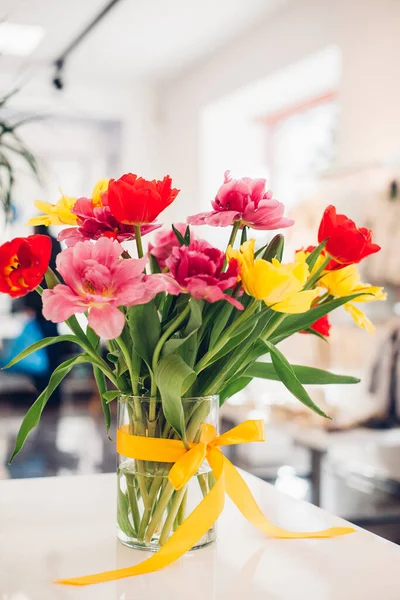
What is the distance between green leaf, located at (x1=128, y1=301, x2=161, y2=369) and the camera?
768 millimetres

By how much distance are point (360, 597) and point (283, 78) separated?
504 cm

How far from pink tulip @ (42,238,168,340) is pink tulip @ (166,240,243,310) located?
19 millimetres

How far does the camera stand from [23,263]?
2.42 ft

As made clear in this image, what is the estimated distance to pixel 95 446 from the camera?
4766 mm

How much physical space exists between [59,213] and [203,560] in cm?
40

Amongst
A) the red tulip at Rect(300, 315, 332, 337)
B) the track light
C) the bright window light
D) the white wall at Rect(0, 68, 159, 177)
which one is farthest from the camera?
the white wall at Rect(0, 68, 159, 177)

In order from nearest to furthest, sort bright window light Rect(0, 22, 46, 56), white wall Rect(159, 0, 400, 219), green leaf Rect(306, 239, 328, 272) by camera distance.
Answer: green leaf Rect(306, 239, 328, 272)
white wall Rect(159, 0, 400, 219)
bright window light Rect(0, 22, 46, 56)

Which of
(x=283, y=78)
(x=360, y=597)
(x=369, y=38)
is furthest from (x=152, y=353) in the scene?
(x=283, y=78)

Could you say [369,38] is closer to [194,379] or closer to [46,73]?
[46,73]

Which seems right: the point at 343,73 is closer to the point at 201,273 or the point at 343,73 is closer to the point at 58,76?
the point at 58,76

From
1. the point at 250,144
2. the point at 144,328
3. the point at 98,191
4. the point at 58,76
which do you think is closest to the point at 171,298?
the point at 144,328

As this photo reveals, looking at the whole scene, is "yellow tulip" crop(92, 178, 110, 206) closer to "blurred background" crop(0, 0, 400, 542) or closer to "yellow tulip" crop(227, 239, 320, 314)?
"yellow tulip" crop(227, 239, 320, 314)

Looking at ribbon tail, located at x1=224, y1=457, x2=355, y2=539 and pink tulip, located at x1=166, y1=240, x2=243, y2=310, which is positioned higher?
pink tulip, located at x1=166, y1=240, x2=243, y2=310

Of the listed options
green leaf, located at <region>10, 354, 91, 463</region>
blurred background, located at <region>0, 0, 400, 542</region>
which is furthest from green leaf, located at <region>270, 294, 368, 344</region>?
blurred background, located at <region>0, 0, 400, 542</region>
